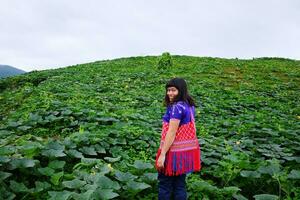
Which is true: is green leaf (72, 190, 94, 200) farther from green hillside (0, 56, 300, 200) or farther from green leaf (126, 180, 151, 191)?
green leaf (126, 180, 151, 191)

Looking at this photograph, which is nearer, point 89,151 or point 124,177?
point 124,177

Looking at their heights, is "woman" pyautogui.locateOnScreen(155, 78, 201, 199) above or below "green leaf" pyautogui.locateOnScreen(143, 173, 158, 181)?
above

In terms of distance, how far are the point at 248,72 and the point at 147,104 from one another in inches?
531

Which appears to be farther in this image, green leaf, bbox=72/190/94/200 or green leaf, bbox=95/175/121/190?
green leaf, bbox=95/175/121/190

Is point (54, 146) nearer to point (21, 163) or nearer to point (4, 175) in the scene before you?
point (21, 163)

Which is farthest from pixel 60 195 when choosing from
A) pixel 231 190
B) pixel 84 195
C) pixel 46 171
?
pixel 231 190

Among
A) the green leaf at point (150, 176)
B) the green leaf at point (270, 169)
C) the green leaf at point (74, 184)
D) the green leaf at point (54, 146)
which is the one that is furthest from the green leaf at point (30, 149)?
the green leaf at point (270, 169)

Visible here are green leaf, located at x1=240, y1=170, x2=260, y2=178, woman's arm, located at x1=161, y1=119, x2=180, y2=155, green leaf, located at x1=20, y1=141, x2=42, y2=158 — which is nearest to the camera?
woman's arm, located at x1=161, y1=119, x2=180, y2=155

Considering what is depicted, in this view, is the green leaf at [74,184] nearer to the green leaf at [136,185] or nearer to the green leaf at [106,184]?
the green leaf at [106,184]

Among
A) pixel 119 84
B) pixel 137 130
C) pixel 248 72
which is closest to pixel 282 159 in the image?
pixel 137 130

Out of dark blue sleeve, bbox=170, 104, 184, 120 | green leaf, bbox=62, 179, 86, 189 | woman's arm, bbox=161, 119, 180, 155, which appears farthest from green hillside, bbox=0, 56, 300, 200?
→ dark blue sleeve, bbox=170, 104, 184, 120

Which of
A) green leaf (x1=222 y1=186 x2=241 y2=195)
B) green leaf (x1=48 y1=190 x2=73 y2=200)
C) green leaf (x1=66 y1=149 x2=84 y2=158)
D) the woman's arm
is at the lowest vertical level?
green leaf (x1=222 y1=186 x2=241 y2=195)

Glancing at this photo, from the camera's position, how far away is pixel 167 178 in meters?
5.23

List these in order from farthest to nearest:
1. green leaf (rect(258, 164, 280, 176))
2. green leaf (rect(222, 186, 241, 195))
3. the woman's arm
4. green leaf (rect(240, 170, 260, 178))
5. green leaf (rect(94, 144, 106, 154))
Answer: green leaf (rect(94, 144, 106, 154)), green leaf (rect(258, 164, 280, 176)), green leaf (rect(240, 170, 260, 178)), green leaf (rect(222, 186, 241, 195)), the woman's arm
